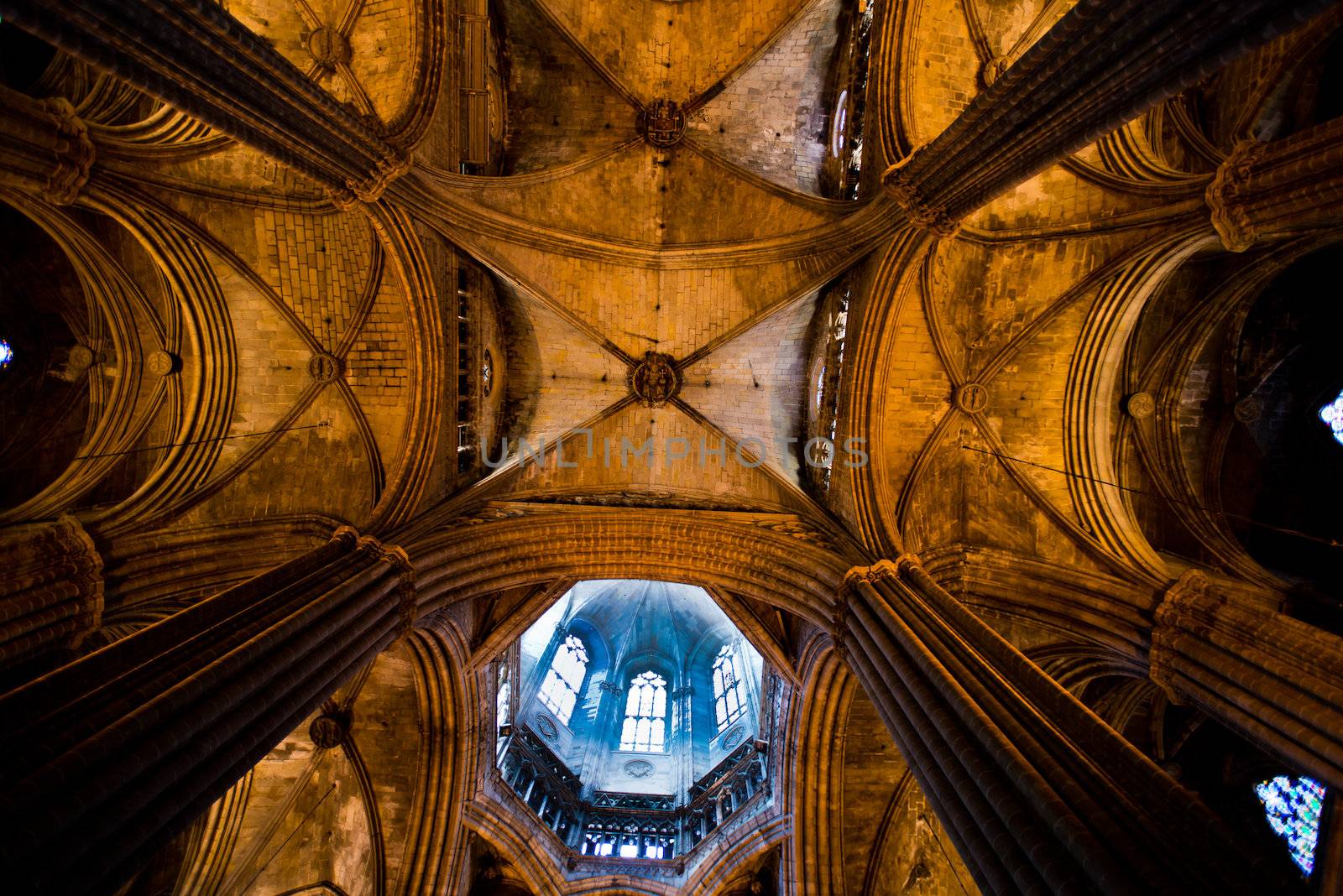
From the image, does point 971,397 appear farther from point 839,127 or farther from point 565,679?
point 565,679

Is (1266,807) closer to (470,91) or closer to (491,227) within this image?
(491,227)

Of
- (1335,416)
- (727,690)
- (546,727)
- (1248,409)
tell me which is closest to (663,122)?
(1248,409)

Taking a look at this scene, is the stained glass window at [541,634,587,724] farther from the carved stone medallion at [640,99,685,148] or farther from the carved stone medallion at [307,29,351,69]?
the carved stone medallion at [307,29,351,69]

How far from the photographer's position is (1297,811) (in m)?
9.83

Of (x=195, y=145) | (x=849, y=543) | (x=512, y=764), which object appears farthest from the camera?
(x=512, y=764)

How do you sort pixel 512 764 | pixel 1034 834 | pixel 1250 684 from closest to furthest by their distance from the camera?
pixel 1034 834
pixel 1250 684
pixel 512 764

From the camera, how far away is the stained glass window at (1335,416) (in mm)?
10172

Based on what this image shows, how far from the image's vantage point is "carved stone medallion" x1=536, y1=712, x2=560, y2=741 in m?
16.1

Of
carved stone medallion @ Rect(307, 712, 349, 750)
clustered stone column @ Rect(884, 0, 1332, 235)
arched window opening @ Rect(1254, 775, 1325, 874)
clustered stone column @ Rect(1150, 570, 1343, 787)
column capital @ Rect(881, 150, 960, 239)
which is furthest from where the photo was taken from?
carved stone medallion @ Rect(307, 712, 349, 750)

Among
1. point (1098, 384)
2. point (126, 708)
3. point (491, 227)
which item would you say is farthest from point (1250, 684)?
point (491, 227)

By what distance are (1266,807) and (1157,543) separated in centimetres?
409

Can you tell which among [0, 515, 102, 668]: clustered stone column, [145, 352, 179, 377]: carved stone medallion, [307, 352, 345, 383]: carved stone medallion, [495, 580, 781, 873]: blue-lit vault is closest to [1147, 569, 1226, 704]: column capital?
[495, 580, 781, 873]: blue-lit vault

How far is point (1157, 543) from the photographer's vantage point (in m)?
10.8

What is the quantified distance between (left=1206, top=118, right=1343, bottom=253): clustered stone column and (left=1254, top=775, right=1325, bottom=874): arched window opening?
7.82m
